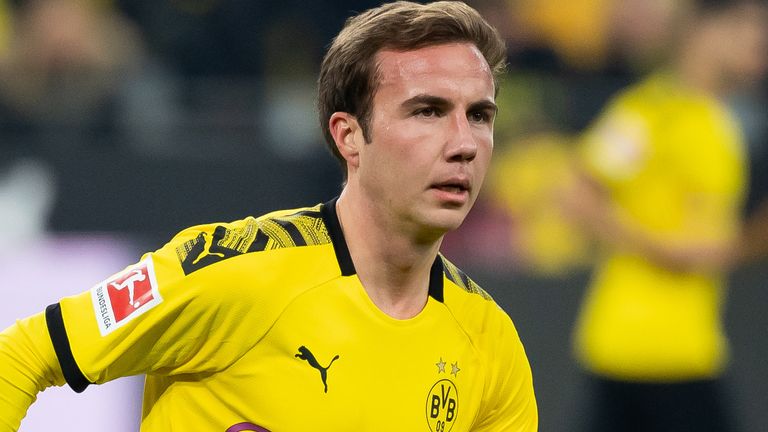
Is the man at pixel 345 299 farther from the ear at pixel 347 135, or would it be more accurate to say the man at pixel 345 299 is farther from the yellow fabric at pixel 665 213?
the yellow fabric at pixel 665 213

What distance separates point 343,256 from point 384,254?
101 mm

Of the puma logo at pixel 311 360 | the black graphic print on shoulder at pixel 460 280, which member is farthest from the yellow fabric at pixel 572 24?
the puma logo at pixel 311 360

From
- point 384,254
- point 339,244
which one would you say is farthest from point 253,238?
point 384,254

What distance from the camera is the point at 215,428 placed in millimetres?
2834

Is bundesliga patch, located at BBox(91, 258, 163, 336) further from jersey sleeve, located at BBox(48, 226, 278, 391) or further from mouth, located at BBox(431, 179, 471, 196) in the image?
mouth, located at BBox(431, 179, 471, 196)

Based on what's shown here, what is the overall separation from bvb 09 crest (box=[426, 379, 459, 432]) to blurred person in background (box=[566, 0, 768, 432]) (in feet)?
9.31

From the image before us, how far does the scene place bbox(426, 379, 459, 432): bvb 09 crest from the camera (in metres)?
2.94

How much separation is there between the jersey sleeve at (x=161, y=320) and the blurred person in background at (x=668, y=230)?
3.20 m

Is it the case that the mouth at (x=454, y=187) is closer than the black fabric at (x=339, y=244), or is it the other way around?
the mouth at (x=454, y=187)

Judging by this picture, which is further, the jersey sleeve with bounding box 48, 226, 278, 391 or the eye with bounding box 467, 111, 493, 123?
the eye with bounding box 467, 111, 493, 123

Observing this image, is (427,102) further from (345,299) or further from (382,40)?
(345,299)

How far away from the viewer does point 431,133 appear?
282 centimetres

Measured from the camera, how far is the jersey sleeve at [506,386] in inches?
121

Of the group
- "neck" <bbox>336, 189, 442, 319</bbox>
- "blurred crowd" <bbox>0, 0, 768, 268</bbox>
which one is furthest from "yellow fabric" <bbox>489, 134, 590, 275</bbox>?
"neck" <bbox>336, 189, 442, 319</bbox>
